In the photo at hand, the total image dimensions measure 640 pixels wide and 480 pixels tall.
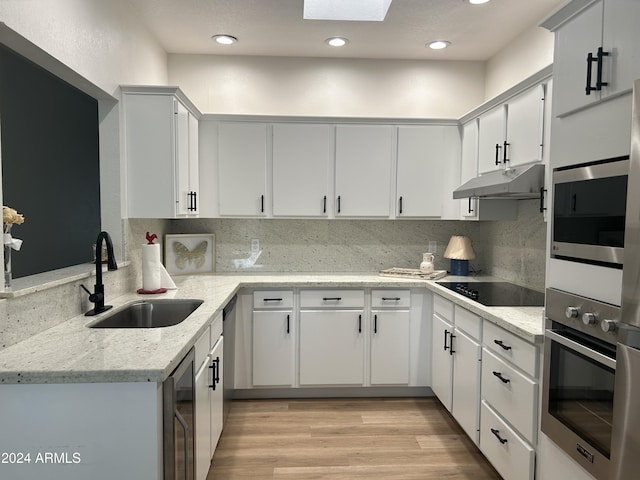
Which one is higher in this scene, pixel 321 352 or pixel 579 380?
pixel 579 380

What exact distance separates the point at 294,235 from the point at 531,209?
192 centimetres

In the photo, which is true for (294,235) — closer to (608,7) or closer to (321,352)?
(321,352)

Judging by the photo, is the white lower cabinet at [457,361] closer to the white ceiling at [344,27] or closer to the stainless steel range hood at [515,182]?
the stainless steel range hood at [515,182]

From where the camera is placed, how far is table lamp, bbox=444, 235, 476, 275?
3.66m

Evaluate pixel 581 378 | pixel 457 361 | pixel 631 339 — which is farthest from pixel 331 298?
pixel 631 339

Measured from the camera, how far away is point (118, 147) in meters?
2.73

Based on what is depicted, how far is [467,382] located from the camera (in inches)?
104

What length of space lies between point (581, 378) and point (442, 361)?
5.13 feet

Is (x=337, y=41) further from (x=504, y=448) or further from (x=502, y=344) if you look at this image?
(x=504, y=448)

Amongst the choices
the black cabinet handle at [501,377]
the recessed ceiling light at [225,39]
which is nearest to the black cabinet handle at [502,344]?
the black cabinet handle at [501,377]

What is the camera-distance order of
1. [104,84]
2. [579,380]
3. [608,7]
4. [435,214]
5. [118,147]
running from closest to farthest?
[608,7], [579,380], [104,84], [118,147], [435,214]

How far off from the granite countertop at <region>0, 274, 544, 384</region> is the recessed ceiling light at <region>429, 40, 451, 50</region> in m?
2.01

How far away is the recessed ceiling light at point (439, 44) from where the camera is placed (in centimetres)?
342

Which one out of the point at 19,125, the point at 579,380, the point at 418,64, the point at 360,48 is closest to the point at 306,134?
the point at 360,48
